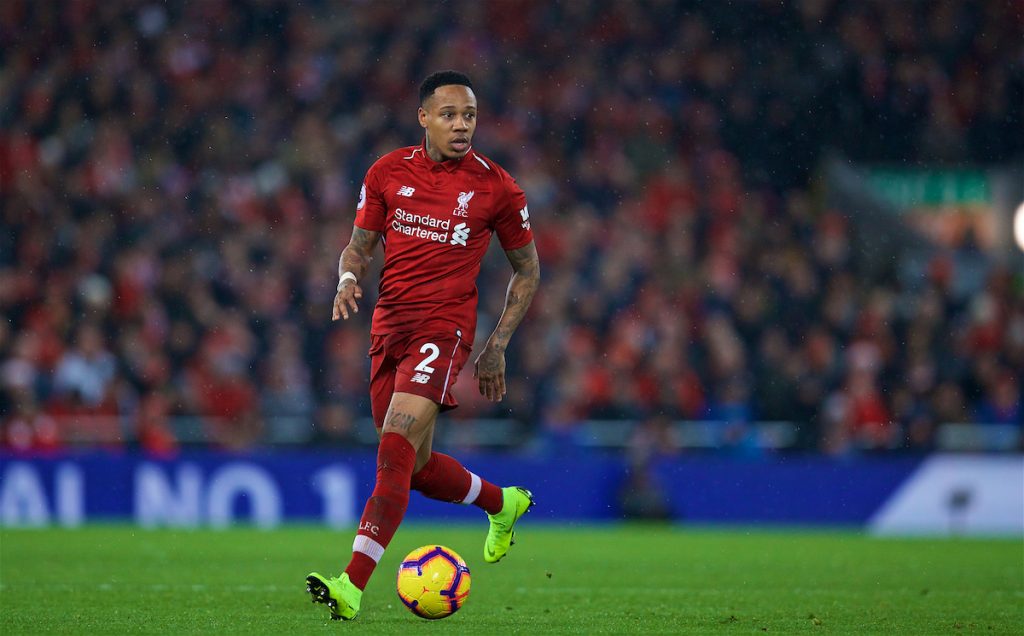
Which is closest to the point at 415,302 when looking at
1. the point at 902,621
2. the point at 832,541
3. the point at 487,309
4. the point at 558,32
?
the point at 902,621

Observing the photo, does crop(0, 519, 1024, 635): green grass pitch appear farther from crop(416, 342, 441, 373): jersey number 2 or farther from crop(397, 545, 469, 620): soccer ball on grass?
crop(416, 342, 441, 373): jersey number 2

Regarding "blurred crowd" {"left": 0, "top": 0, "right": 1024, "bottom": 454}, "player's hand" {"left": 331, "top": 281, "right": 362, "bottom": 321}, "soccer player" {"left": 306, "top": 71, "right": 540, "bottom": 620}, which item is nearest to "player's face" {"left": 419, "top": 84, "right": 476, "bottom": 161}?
"soccer player" {"left": 306, "top": 71, "right": 540, "bottom": 620}

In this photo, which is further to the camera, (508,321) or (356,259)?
(508,321)

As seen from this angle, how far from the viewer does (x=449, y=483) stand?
7.66 m

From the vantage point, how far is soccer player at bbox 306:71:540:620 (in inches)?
279

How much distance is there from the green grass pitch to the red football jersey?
56.9 inches

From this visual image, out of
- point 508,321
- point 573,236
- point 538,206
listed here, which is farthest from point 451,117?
point 538,206

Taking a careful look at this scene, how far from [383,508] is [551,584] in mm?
2581

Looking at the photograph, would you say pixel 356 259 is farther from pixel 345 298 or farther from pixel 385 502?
pixel 385 502

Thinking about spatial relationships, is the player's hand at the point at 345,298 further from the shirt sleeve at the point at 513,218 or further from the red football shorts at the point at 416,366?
the shirt sleeve at the point at 513,218

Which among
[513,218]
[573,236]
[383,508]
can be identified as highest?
[573,236]

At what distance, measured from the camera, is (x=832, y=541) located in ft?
46.9

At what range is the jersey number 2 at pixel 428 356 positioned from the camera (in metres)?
7.09

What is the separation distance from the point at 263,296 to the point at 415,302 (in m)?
10.7
